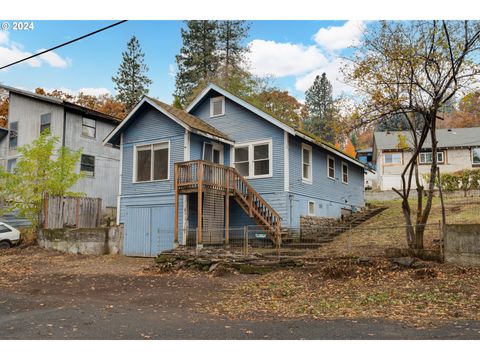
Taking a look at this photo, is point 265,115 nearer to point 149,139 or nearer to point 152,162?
point 149,139

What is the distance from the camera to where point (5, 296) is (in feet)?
35.8

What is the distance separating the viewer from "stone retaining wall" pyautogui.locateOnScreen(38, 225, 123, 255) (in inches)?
741

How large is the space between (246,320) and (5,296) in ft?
22.0

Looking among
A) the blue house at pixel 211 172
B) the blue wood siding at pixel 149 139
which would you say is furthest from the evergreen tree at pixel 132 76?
the blue wood siding at pixel 149 139

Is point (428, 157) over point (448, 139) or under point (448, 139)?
under

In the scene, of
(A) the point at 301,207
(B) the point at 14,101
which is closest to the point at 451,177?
(A) the point at 301,207

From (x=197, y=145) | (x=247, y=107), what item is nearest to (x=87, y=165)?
(x=197, y=145)

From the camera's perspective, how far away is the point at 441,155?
37.1 meters

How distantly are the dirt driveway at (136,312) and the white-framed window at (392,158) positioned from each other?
2856 centimetres

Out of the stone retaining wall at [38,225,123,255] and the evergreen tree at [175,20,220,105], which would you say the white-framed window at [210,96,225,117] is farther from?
the evergreen tree at [175,20,220,105]

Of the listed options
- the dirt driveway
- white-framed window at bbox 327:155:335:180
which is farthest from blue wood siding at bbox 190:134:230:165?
white-framed window at bbox 327:155:335:180

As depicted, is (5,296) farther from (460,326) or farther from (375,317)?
(460,326)

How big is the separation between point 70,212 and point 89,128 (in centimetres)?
858

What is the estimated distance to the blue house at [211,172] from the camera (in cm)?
1719
